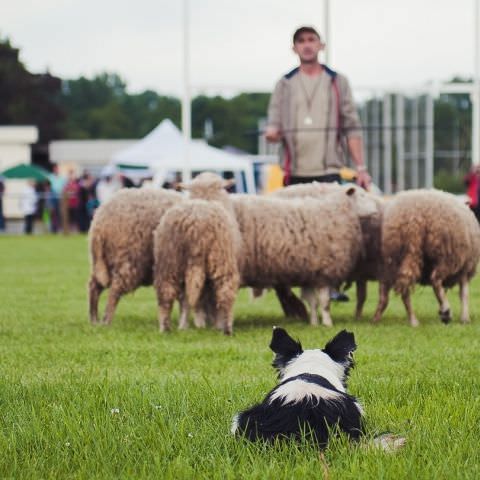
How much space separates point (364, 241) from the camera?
36.5ft

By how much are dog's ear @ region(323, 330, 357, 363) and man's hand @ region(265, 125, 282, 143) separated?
21.8ft

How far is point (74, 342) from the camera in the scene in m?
9.19

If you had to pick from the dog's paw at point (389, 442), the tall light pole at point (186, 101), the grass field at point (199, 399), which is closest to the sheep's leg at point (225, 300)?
the grass field at point (199, 399)

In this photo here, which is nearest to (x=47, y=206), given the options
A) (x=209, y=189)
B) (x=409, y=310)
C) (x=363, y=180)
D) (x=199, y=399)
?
(x=363, y=180)

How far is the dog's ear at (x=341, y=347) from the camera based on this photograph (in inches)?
195

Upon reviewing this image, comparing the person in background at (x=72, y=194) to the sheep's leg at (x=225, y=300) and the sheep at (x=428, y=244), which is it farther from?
the sheep's leg at (x=225, y=300)

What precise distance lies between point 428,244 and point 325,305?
38.4 inches

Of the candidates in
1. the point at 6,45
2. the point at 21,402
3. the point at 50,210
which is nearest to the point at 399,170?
the point at 50,210

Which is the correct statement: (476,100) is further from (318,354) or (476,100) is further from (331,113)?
(318,354)

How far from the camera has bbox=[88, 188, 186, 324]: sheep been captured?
10.5 m

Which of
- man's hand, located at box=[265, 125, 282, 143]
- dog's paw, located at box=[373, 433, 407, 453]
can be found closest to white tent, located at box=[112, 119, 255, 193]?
man's hand, located at box=[265, 125, 282, 143]

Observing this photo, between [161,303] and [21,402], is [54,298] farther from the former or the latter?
[21,402]

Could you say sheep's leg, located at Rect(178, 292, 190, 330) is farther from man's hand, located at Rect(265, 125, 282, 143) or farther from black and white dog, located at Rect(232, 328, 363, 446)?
black and white dog, located at Rect(232, 328, 363, 446)

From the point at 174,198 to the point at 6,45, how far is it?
76.6m
